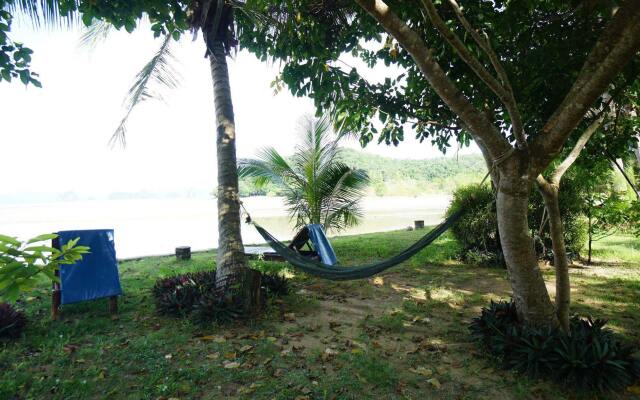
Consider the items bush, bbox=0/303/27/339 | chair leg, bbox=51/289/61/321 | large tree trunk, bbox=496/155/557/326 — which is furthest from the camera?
chair leg, bbox=51/289/61/321

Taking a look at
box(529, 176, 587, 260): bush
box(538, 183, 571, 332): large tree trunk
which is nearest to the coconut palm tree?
box(538, 183, 571, 332): large tree trunk

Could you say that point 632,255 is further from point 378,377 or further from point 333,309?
point 378,377

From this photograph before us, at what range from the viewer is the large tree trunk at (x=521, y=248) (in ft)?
8.45

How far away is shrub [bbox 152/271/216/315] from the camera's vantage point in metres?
3.59

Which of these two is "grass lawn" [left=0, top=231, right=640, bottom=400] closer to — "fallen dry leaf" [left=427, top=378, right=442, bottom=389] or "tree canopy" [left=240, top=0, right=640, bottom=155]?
"fallen dry leaf" [left=427, top=378, right=442, bottom=389]

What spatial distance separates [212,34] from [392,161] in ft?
158

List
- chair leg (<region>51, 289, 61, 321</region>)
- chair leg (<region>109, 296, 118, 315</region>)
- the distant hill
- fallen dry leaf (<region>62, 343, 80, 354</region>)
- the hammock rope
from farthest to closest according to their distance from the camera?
1. the distant hill
2. chair leg (<region>109, 296, 118, 315</region>)
3. chair leg (<region>51, 289, 61, 321</region>)
4. the hammock rope
5. fallen dry leaf (<region>62, 343, 80, 354</region>)

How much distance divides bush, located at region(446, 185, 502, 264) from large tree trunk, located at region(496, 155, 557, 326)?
3.50 m

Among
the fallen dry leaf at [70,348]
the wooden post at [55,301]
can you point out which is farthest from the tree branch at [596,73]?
the wooden post at [55,301]

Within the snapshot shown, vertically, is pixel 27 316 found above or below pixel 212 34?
below

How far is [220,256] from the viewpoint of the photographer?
12.5 feet

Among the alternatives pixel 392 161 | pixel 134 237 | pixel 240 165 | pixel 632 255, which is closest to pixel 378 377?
pixel 240 165

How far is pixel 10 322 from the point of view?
10.2 ft

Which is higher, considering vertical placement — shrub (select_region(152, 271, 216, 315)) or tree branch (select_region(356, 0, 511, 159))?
tree branch (select_region(356, 0, 511, 159))
